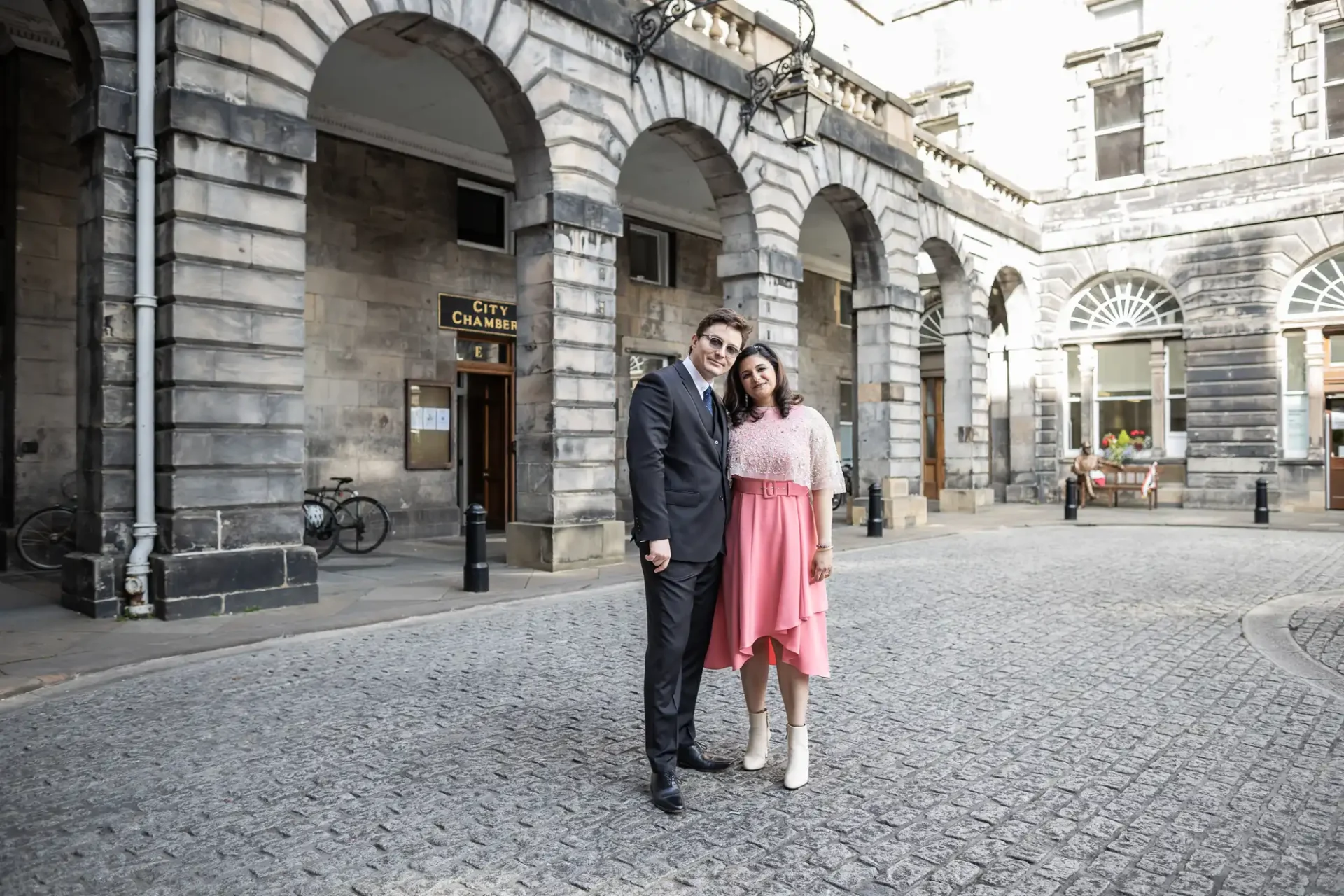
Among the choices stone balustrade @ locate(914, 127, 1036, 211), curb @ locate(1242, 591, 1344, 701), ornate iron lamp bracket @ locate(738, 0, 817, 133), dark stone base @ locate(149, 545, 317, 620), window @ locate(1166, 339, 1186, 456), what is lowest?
curb @ locate(1242, 591, 1344, 701)

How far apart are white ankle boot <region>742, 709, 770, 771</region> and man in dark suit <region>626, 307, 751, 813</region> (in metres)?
0.34

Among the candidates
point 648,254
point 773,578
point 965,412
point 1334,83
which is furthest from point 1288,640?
point 1334,83

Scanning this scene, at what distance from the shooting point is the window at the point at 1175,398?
2036 cm

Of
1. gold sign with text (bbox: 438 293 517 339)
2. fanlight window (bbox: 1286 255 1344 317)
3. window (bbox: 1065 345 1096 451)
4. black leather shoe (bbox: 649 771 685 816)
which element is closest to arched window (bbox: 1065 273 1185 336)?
window (bbox: 1065 345 1096 451)

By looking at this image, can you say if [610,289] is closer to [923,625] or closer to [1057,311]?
[923,625]

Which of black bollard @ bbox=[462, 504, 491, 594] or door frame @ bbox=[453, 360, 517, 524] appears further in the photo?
door frame @ bbox=[453, 360, 517, 524]

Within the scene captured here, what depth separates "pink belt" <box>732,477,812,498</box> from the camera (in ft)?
12.1

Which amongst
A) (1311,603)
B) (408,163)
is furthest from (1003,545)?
A: (408,163)

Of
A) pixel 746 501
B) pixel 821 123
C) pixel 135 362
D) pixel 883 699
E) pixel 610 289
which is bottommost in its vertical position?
pixel 883 699

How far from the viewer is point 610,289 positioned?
407 inches

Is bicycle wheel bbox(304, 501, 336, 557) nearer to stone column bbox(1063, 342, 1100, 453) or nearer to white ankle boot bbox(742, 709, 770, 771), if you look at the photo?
white ankle boot bbox(742, 709, 770, 771)

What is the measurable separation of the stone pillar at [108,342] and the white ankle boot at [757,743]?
215 inches

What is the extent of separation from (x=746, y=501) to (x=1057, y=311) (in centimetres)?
2011

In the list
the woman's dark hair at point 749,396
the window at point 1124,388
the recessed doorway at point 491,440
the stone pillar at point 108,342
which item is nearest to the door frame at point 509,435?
the recessed doorway at point 491,440
